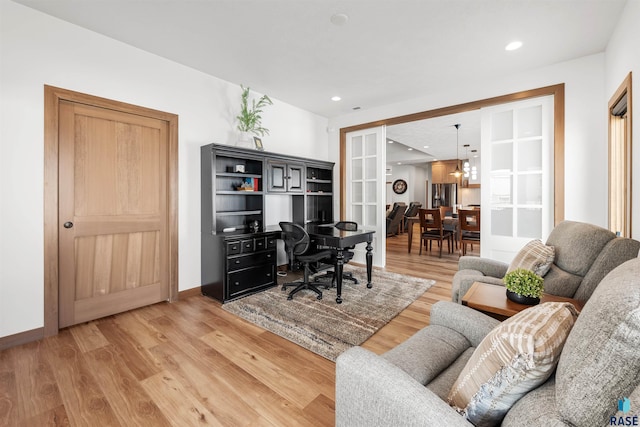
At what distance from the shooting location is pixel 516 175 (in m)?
3.52

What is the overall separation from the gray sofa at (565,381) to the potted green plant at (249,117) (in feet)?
11.1

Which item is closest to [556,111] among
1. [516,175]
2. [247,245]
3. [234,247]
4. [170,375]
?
[516,175]

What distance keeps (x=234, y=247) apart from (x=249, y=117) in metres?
1.74

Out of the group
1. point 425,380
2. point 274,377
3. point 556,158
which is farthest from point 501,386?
point 556,158

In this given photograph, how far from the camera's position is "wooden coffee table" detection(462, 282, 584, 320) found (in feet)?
5.11

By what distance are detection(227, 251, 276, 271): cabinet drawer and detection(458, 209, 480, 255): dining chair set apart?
3757mm

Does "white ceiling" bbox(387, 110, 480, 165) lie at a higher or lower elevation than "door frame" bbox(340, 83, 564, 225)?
higher

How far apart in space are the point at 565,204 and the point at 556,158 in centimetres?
52

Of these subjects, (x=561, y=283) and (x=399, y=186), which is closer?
(x=561, y=283)

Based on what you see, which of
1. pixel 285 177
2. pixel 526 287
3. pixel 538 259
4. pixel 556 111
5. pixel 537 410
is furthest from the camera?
pixel 285 177

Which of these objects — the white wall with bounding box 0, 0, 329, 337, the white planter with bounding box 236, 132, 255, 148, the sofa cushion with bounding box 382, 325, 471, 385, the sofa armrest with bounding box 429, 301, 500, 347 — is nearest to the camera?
the sofa cushion with bounding box 382, 325, 471, 385

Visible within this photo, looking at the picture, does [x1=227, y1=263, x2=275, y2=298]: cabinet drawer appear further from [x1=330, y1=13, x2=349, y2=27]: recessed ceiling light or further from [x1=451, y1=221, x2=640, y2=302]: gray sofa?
[x1=330, y1=13, x2=349, y2=27]: recessed ceiling light

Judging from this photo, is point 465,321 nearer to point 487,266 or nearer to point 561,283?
point 561,283

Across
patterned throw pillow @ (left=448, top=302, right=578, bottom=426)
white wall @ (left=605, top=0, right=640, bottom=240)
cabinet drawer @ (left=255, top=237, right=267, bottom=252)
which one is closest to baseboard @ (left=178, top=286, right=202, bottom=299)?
cabinet drawer @ (left=255, top=237, right=267, bottom=252)
